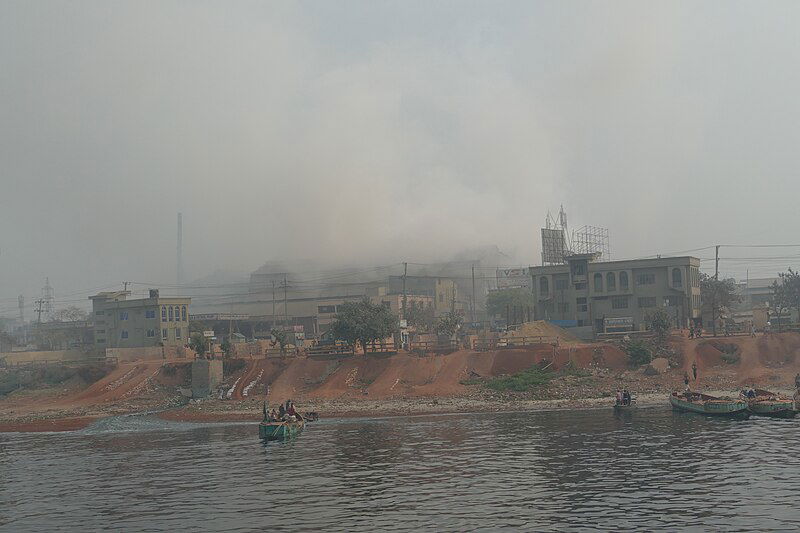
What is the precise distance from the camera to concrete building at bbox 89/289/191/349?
142125mm

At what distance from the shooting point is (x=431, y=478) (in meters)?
47.5

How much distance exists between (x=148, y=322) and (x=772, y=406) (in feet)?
351

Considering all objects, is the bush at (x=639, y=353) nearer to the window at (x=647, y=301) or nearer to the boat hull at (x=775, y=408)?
the boat hull at (x=775, y=408)

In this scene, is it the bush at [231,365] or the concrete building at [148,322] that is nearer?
the bush at [231,365]

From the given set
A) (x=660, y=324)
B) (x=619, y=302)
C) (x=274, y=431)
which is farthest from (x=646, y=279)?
(x=274, y=431)

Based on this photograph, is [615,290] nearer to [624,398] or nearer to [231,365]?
[624,398]

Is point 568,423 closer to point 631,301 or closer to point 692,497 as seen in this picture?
point 692,497

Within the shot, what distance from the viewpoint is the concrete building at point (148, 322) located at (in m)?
142

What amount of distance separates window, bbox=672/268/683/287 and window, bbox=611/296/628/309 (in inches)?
308

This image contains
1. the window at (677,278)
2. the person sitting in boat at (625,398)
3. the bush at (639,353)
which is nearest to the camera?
the person sitting in boat at (625,398)

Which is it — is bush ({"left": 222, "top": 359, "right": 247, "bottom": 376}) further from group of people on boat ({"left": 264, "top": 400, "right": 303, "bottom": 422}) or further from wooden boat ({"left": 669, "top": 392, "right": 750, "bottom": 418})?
wooden boat ({"left": 669, "top": 392, "right": 750, "bottom": 418})

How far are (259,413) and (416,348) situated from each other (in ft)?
96.2

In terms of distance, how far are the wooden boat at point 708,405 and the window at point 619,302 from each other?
51672mm

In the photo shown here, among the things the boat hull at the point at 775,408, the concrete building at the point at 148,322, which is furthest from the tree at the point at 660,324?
the concrete building at the point at 148,322
